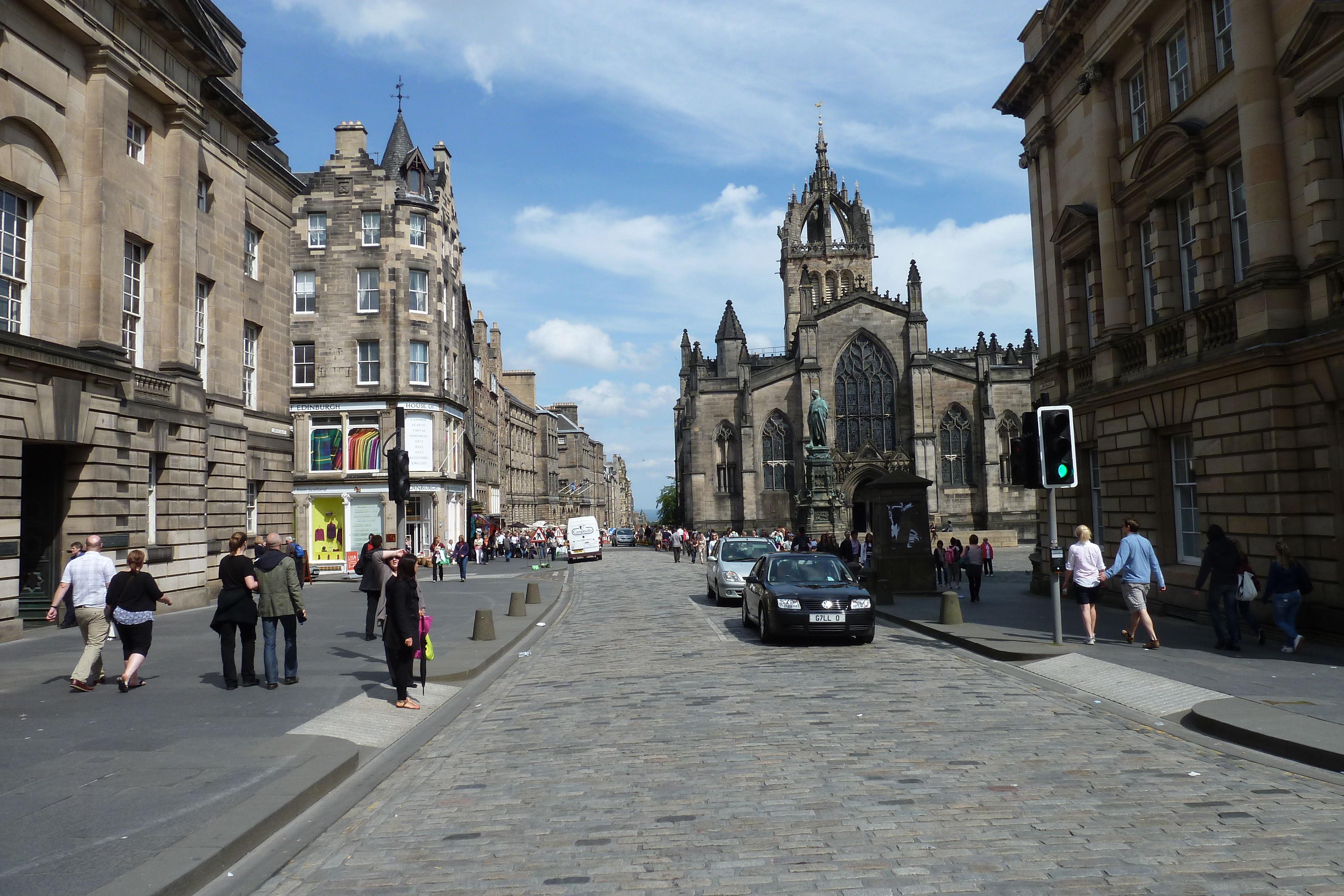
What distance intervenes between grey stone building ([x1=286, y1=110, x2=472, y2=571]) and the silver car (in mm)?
20091

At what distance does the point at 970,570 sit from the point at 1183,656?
8.56 m

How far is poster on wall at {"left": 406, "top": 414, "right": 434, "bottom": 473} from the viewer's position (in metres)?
40.7

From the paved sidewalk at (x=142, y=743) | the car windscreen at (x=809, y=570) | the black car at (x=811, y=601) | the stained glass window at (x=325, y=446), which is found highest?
the stained glass window at (x=325, y=446)

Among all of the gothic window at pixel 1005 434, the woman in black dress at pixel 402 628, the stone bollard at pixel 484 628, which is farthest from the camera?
the gothic window at pixel 1005 434

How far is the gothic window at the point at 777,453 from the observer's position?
209 ft

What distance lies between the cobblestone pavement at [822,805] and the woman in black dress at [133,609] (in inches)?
147

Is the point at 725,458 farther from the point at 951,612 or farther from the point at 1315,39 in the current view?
the point at 1315,39

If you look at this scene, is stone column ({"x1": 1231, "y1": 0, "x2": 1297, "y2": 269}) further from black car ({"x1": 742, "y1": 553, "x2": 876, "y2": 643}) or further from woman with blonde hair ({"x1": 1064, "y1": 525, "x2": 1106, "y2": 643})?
black car ({"x1": 742, "y1": 553, "x2": 876, "y2": 643})

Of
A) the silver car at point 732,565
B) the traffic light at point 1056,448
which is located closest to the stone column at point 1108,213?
the traffic light at point 1056,448

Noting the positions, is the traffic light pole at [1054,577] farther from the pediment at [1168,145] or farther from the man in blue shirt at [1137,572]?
the pediment at [1168,145]

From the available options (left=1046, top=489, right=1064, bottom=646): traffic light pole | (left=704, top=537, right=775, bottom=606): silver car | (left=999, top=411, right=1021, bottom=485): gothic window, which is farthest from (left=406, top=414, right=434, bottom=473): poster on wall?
(left=999, top=411, right=1021, bottom=485): gothic window

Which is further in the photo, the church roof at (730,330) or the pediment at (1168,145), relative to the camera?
the church roof at (730,330)

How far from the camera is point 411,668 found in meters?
9.91

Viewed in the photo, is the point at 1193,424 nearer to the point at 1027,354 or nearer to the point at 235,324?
the point at 235,324
